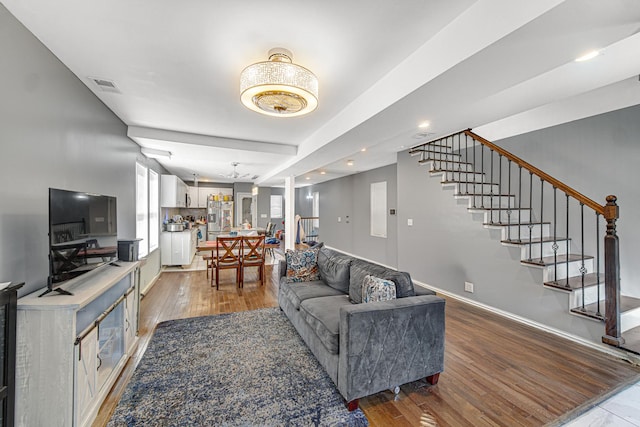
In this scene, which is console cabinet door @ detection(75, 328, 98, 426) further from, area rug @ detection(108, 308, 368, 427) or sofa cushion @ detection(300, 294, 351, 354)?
sofa cushion @ detection(300, 294, 351, 354)

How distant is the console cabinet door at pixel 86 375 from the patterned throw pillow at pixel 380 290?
196cm

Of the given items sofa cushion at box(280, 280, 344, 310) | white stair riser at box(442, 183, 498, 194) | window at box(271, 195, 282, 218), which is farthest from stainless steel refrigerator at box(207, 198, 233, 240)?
white stair riser at box(442, 183, 498, 194)

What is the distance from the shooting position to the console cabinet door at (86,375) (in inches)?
61.5

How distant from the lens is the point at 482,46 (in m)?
1.55

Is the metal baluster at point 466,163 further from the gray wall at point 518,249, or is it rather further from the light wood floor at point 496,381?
the light wood floor at point 496,381

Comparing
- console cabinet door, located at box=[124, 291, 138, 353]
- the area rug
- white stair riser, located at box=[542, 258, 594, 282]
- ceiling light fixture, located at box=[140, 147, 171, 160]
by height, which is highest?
ceiling light fixture, located at box=[140, 147, 171, 160]

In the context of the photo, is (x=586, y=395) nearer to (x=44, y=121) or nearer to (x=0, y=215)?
(x=0, y=215)

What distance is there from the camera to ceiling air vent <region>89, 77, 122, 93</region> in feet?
8.00

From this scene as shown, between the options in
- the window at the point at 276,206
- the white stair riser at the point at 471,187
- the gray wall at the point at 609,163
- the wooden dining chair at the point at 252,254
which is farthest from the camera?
the window at the point at 276,206

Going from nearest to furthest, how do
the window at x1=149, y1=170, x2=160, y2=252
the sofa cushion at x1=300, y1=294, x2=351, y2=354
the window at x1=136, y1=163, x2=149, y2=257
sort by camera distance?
the sofa cushion at x1=300, y1=294, x2=351, y2=354 < the window at x1=136, y1=163, x2=149, y2=257 < the window at x1=149, y1=170, x2=160, y2=252

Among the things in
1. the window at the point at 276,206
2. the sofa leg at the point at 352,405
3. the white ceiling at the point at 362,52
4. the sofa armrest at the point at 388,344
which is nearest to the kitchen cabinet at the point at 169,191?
the white ceiling at the point at 362,52

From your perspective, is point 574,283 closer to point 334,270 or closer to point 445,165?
point 445,165

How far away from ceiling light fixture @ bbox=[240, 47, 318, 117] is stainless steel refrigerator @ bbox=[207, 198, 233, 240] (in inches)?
321

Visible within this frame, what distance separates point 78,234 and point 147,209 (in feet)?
11.0
